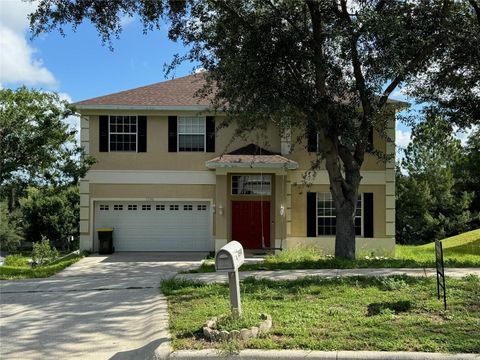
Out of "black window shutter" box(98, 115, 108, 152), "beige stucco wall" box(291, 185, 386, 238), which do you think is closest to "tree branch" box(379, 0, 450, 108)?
"beige stucco wall" box(291, 185, 386, 238)

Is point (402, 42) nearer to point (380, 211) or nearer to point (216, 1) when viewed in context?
point (216, 1)

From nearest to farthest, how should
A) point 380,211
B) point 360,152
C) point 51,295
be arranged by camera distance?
point 51,295, point 360,152, point 380,211

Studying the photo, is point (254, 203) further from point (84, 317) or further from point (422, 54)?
point (84, 317)

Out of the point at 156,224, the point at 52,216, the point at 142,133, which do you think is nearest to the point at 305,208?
the point at 156,224

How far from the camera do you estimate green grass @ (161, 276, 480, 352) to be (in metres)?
5.82

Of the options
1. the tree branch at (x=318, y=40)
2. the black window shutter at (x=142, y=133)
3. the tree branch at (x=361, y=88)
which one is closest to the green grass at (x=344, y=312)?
the tree branch at (x=361, y=88)

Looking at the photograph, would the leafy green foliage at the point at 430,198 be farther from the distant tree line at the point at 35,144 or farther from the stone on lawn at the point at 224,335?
the stone on lawn at the point at 224,335

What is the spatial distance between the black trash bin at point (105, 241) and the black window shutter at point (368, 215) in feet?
32.2

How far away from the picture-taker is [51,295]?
10.2 meters

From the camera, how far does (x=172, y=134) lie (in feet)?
67.3

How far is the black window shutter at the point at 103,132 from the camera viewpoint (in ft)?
66.9

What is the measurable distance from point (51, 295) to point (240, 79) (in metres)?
6.44

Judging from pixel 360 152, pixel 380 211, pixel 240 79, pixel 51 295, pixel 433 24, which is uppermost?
pixel 433 24

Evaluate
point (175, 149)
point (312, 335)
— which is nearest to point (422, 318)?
point (312, 335)
